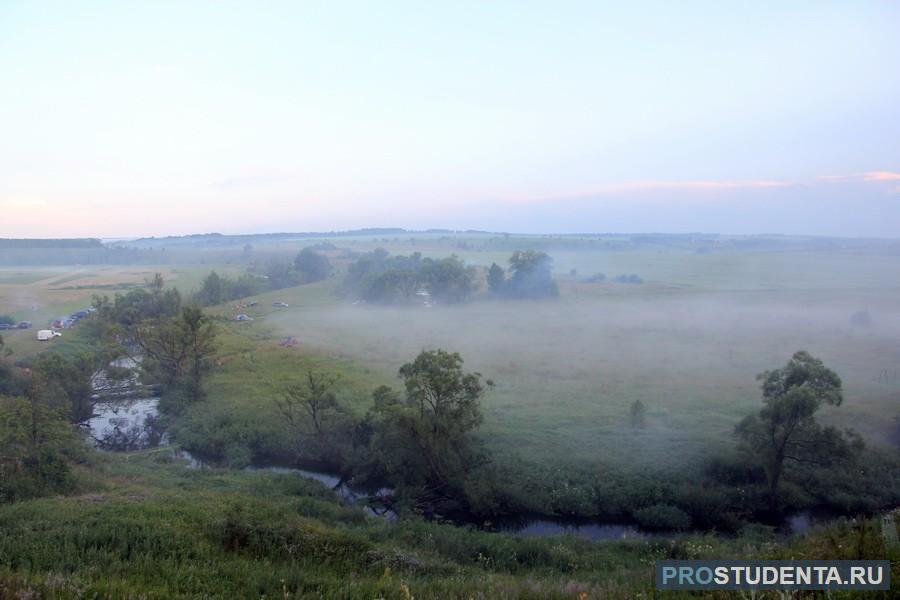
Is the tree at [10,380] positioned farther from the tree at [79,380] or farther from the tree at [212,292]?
the tree at [212,292]

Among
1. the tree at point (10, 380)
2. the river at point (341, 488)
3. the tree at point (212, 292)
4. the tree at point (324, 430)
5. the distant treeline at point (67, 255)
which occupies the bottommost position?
the river at point (341, 488)

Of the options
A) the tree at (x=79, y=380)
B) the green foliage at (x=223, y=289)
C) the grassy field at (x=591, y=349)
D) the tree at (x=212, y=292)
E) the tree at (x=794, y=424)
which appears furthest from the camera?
the green foliage at (x=223, y=289)

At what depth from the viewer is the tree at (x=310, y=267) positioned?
101m

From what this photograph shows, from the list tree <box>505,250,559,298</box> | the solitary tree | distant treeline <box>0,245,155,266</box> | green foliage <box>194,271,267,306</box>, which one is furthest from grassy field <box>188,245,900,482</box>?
distant treeline <box>0,245,155,266</box>

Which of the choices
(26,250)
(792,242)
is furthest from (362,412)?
(792,242)

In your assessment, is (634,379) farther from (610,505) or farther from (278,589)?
(278,589)

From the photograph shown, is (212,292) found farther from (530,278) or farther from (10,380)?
(530,278)

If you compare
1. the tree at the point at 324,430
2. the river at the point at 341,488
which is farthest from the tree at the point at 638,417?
the tree at the point at 324,430

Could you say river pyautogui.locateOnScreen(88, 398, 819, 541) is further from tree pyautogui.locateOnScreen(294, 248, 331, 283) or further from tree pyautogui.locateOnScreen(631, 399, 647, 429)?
tree pyautogui.locateOnScreen(294, 248, 331, 283)

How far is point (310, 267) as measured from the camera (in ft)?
334

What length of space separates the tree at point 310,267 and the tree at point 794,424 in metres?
90.2

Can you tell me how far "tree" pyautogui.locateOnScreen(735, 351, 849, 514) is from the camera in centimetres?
1878

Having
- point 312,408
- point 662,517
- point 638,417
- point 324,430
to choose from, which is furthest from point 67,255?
point 662,517

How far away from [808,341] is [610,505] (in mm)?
36521
